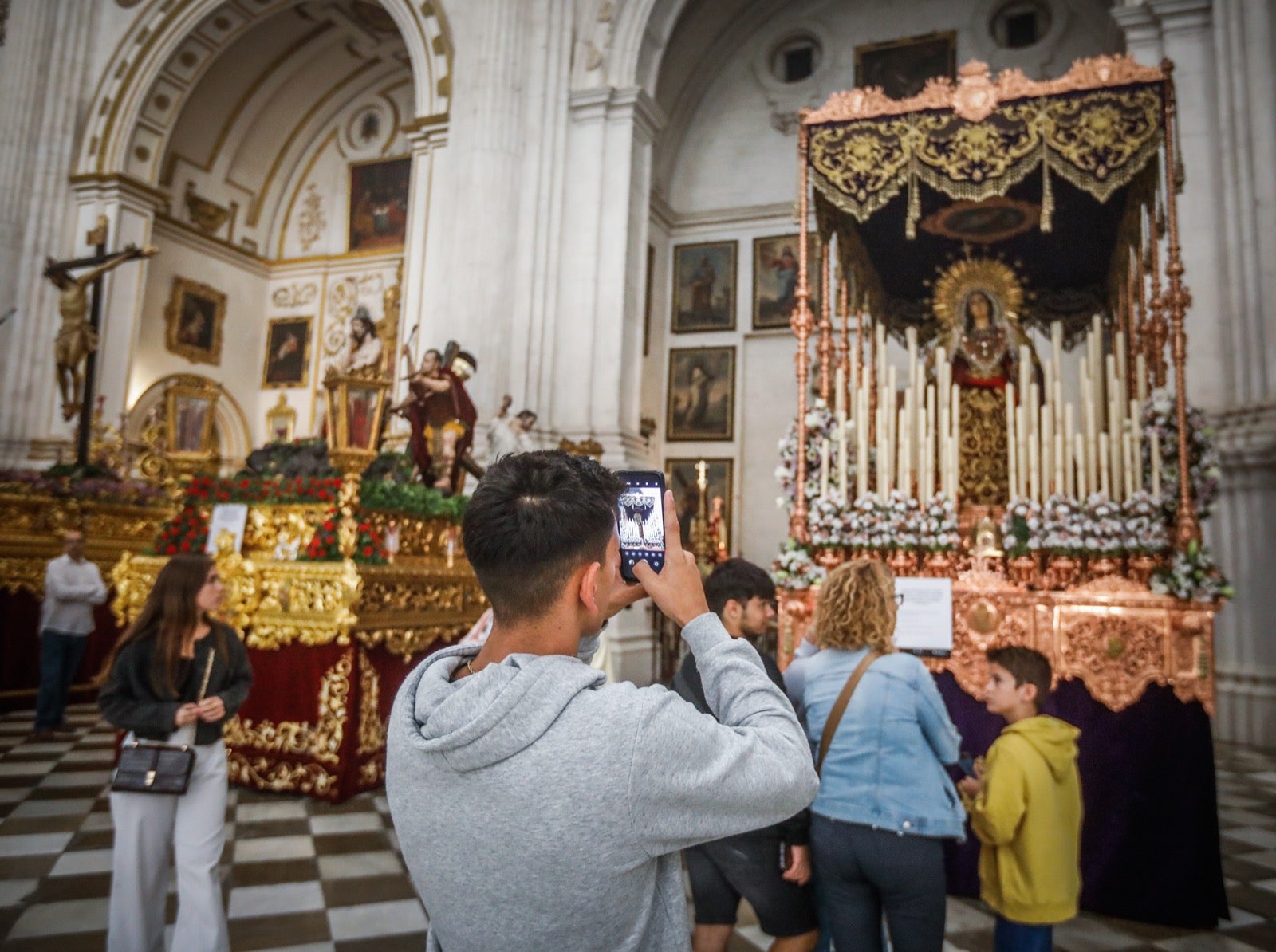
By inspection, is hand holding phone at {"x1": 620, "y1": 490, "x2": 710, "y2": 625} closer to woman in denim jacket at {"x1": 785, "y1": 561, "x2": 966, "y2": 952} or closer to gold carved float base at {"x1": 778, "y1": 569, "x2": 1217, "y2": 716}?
woman in denim jacket at {"x1": 785, "y1": 561, "x2": 966, "y2": 952}

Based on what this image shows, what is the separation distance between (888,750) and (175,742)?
253 cm

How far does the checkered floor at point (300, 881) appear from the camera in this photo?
377 centimetres

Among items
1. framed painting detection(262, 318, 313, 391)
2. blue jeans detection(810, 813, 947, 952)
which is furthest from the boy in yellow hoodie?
framed painting detection(262, 318, 313, 391)

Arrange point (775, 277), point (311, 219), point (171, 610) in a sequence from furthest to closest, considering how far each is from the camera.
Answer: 1. point (311, 219)
2. point (775, 277)
3. point (171, 610)

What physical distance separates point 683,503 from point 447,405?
5108 mm

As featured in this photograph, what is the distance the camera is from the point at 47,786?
5855 mm

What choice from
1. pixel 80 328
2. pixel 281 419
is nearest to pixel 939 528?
pixel 80 328

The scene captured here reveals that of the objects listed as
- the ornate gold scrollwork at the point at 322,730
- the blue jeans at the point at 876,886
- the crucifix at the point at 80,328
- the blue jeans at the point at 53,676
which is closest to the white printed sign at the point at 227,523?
the ornate gold scrollwork at the point at 322,730

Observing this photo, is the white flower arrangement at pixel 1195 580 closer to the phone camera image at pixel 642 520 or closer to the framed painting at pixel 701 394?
the phone camera image at pixel 642 520

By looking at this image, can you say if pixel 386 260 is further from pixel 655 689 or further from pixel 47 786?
pixel 655 689

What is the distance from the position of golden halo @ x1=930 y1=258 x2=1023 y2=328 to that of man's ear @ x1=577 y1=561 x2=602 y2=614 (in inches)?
277

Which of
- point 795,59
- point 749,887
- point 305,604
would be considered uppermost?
point 795,59

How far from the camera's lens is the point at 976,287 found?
7.61 metres

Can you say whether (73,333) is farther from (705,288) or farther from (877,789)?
(877,789)
